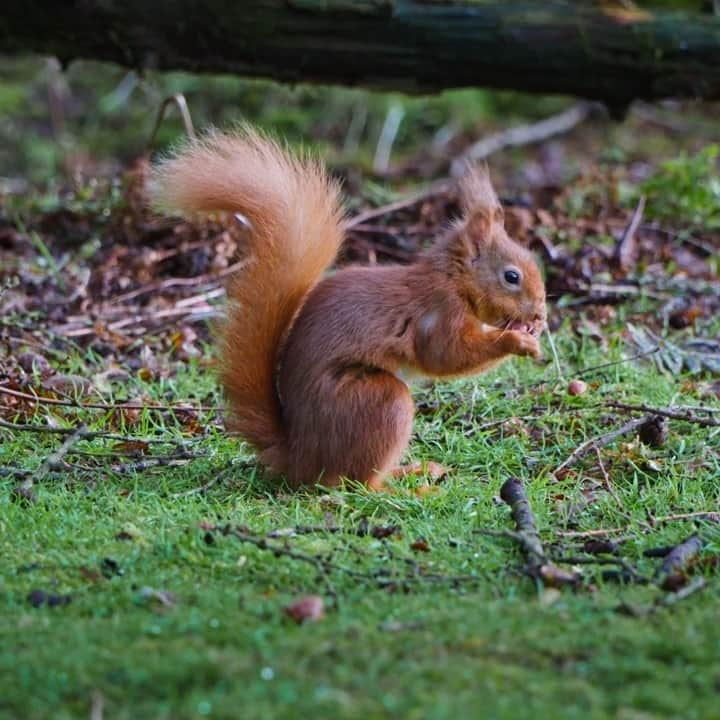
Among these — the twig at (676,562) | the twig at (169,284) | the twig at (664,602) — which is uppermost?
the twig at (664,602)

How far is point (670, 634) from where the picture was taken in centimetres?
243

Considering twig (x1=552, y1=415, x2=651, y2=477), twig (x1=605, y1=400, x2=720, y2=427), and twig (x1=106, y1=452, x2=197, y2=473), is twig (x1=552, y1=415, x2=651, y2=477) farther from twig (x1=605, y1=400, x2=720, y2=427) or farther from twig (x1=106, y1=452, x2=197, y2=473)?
twig (x1=106, y1=452, x2=197, y2=473)

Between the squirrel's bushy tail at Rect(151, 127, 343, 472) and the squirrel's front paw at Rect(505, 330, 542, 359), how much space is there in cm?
61

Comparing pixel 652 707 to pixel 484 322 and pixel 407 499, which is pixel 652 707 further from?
pixel 484 322

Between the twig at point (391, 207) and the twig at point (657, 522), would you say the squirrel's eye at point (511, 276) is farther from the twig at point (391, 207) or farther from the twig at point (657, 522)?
the twig at point (391, 207)

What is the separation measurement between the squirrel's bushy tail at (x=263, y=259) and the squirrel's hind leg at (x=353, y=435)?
0.33 feet

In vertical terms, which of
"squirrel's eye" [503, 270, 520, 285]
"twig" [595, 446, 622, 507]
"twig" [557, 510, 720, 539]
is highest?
"squirrel's eye" [503, 270, 520, 285]

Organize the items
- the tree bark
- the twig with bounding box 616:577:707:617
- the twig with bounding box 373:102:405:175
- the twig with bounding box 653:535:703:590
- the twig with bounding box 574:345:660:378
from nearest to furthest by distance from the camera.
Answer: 1. the twig with bounding box 616:577:707:617
2. the twig with bounding box 653:535:703:590
3. the twig with bounding box 574:345:660:378
4. the tree bark
5. the twig with bounding box 373:102:405:175

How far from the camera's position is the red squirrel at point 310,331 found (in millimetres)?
3742

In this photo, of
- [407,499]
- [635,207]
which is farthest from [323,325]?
[635,207]

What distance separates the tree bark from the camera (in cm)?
557

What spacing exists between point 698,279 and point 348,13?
2017mm

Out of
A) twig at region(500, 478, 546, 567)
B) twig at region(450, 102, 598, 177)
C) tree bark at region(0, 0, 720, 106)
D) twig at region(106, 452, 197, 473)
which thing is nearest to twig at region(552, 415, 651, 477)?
twig at region(500, 478, 546, 567)

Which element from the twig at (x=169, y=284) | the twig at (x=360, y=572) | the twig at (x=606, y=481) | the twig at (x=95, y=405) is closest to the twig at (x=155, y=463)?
the twig at (x=95, y=405)
